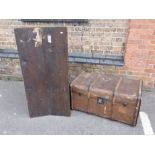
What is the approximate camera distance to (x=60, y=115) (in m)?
2.83

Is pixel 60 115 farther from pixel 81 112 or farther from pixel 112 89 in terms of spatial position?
pixel 112 89

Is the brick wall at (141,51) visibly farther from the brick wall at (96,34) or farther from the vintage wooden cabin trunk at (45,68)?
the vintage wooden cabin trunk at (45,68)

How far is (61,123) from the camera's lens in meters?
2.70

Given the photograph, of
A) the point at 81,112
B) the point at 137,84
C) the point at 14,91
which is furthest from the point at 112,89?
the point at 14,91

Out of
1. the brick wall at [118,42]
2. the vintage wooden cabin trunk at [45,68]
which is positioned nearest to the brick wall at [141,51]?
the brick wall at [118,42]

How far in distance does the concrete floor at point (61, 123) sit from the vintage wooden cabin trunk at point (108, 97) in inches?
4.3

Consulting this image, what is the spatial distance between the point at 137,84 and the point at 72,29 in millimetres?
1423

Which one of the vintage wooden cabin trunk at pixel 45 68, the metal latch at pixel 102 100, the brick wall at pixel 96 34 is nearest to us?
the vintage wooden cabin trunk at pixel 45 68

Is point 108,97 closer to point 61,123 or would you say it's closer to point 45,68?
point 61,123

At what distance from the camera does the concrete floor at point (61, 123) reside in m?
2.56

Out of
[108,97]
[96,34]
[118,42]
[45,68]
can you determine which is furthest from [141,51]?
[45,68]

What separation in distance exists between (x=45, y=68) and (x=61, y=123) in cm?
82

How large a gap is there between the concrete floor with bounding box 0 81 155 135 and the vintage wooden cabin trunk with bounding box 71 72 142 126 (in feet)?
0.35

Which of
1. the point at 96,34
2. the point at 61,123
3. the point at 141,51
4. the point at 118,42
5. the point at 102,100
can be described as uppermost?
the point at 96,34
